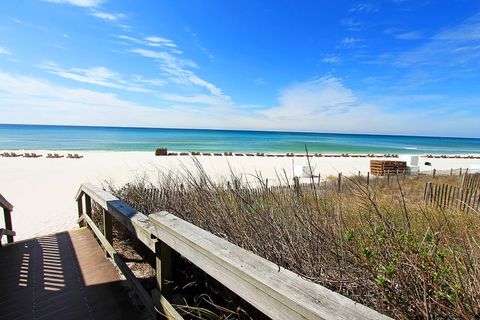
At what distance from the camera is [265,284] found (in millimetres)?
1099

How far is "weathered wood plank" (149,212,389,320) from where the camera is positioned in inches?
35.4

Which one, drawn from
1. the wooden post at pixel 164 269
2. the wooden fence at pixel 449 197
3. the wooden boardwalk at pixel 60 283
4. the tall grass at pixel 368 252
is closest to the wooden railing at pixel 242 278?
the wooden post at pixel 164 269

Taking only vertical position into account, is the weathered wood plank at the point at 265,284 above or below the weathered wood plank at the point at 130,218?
above

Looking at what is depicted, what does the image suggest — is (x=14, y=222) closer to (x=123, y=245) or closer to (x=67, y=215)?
(x=67, y=215)

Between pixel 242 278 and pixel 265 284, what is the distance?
0.57 feet

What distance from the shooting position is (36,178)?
13.2m

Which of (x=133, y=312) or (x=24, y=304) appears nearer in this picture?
(x=133, y=312)

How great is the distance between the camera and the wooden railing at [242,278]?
3.01ft

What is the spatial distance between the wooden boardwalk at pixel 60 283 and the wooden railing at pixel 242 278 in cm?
67

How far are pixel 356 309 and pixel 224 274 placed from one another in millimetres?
667

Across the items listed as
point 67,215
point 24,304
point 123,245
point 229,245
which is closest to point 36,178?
point 67,215

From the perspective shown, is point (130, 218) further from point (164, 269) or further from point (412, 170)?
point (412, 170)

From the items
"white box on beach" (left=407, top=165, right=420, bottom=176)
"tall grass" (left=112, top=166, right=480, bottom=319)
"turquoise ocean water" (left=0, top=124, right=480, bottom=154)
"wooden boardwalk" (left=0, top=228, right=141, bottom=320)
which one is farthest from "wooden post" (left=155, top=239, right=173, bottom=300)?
"turquoise ocean water" (left=0, top=124, right=480, bottom=154)

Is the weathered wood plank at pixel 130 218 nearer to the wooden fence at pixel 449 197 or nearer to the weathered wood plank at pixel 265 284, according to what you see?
the weathered wood plank at pixel 265 284
